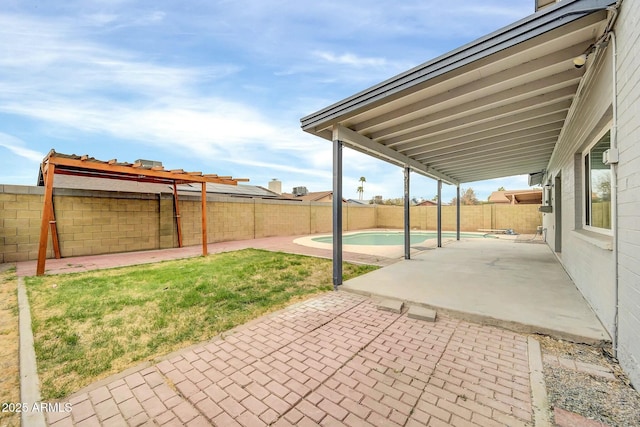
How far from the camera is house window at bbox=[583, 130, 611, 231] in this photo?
299 cm

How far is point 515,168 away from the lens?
9.02m

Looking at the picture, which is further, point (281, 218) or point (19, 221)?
point (281, 218)

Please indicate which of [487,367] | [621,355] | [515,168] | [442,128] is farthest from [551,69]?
[515,168]

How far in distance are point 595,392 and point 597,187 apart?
2.81 metres

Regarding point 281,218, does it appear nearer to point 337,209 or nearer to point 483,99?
point 337,209

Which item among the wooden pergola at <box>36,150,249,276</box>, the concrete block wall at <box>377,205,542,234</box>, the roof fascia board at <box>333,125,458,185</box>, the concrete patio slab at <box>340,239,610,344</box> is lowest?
the concrete patio slab at <box>340,239,610,344</box>

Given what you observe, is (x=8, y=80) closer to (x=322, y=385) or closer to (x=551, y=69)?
(x=322, y=385)

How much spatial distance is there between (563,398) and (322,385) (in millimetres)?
1659

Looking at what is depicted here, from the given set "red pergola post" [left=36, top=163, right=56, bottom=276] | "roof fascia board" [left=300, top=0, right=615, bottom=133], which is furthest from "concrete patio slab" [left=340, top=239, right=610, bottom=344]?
"red pergola post" [left=36, top=163, right=56, bottom=276]

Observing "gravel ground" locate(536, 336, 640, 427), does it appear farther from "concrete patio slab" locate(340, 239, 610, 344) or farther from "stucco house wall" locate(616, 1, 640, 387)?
"concrete patio slab" locate(340, 239, 610, 344)

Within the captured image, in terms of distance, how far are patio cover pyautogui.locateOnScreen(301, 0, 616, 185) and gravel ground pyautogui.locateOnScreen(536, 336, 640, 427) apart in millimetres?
2824

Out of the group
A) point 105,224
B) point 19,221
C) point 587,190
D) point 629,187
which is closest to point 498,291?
point 587,190

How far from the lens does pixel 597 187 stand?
11.2 ft

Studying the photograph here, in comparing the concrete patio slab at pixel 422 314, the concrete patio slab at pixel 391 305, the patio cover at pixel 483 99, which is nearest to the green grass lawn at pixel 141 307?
the concrete patio slab at pixel 391 305
